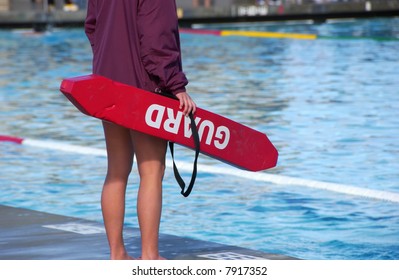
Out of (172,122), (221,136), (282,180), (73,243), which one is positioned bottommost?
(282,180)

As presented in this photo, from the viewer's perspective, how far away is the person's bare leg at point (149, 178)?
489 centimetres

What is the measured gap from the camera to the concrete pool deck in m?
5.29

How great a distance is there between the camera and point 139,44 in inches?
188

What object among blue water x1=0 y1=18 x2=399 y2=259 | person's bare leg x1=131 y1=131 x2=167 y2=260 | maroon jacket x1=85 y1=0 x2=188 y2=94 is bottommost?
blue water x1=0 y1=18 x2=399 y2=259

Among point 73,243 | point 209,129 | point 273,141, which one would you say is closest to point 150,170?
point 209,129

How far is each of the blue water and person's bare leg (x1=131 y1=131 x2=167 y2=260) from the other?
1550 millimetres

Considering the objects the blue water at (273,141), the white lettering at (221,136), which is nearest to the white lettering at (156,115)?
the white lettering at (221,136)

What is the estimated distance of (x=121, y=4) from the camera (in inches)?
188

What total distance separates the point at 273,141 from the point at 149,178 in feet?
19.7

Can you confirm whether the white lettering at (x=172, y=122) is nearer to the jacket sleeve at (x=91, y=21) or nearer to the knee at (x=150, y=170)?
the knee at (x=150, y=170)

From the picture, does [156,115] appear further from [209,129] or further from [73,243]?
[73,243]

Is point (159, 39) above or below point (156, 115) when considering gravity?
above

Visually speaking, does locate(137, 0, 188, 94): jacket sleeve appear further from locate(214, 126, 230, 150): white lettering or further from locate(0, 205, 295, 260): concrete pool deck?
locate(0, 205, 295, 260): concrete pool deck

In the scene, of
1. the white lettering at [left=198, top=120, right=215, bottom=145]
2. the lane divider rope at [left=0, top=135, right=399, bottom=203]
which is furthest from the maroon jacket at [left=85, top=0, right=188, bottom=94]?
the lane divider rope at [left=0, top=135, right=399, bottom=203]
